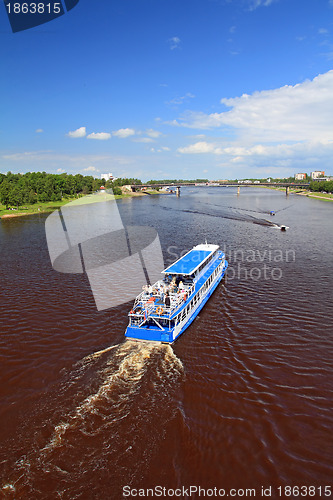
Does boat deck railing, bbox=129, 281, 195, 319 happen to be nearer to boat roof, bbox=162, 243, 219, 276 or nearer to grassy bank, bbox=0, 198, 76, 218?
boat roof, bbox=162, 243, 219, 276

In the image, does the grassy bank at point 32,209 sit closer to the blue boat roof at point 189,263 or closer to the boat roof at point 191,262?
the boat roof at point 191,262

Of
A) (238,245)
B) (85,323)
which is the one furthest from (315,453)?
(238,245)

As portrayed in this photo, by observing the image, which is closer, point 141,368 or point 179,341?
point 141,368

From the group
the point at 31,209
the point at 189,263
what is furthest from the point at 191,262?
the point at 31,209

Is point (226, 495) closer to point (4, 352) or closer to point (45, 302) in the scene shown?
point (4, 352)

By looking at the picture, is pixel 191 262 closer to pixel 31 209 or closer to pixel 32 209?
pixel 32 209

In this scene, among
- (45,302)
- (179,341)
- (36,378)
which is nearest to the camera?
(36,378)

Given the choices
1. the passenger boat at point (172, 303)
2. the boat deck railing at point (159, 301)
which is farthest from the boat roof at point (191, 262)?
the boat deck railing at point (159, 301)
